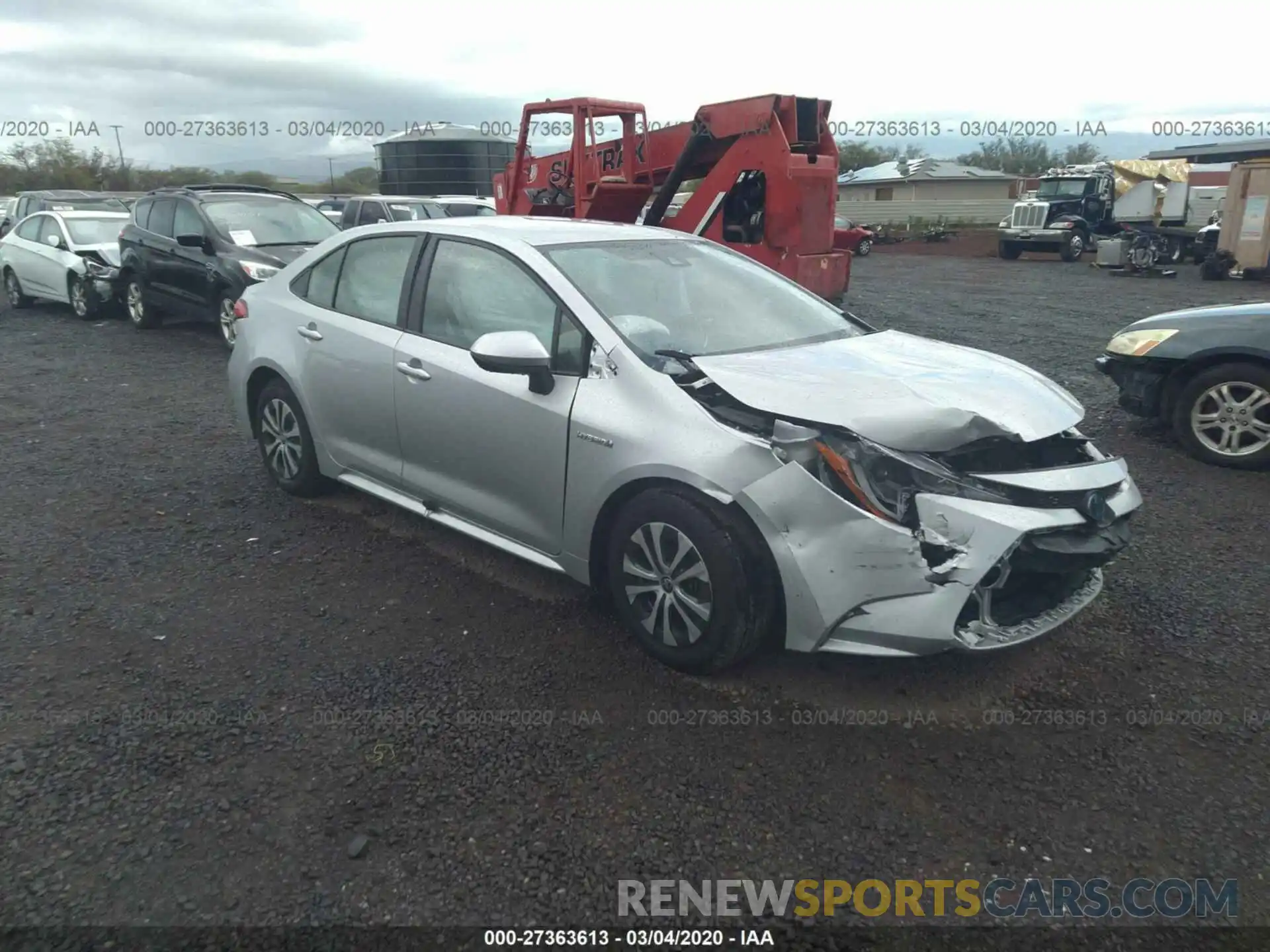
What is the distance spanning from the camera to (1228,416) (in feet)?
19.0

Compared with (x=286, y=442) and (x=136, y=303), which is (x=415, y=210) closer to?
(x=136, y=303)

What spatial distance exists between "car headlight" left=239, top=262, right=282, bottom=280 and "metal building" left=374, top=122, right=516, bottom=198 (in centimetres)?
2064

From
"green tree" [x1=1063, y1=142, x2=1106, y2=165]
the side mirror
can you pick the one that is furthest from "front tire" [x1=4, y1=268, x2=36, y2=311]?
"green tree" [x1=1063, y1=142, x2=1106, y2=165]

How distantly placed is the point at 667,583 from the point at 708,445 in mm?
542

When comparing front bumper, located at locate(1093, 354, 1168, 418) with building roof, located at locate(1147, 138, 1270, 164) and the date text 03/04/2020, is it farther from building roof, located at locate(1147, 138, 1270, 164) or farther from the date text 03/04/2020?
building roof, located at locate(1147, 138, 1270, 164)

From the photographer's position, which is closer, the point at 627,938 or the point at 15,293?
the point at 627,938

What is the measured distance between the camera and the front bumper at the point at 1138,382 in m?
6.12

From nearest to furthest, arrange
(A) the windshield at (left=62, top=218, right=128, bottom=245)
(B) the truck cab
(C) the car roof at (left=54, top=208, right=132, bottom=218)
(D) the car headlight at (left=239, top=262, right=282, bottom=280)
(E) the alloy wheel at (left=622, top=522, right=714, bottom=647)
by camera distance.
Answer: (E) the alloy wheel at (left=622, top=522, right=714, bottom=647) < (D) the car headlight at (left=239, top=262, right=282, bottom=280) < (A) the windshield at (left=62, top=218, right=128, bottom=245) < (C) the car roof at (left=54, top=208, right=132, bottom=218) < (B) the truck cab

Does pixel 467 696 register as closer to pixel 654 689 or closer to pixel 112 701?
pixel 654 689

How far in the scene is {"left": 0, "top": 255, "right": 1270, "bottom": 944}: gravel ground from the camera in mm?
2473

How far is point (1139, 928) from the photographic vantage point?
230 cm

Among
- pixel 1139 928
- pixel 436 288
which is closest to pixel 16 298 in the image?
pixel 436 288

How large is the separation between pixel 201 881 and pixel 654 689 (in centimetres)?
156

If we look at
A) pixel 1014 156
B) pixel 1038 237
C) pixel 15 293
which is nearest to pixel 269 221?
pixel 15 293
